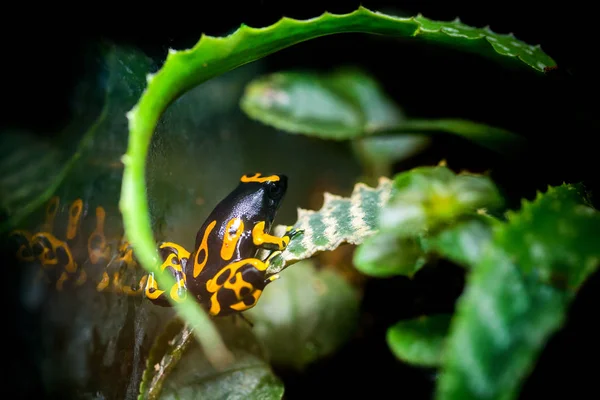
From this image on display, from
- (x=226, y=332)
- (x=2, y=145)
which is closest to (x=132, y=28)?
(x=2, y=145)

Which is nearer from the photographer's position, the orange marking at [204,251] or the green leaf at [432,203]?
the green leaf at [432,203]

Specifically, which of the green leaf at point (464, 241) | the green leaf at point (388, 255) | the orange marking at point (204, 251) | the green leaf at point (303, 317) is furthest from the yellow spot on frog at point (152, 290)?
the green leaf at point (464, 241)

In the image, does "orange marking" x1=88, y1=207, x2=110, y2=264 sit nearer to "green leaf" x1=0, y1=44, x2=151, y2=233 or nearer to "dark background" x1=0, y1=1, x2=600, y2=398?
"green leaf" x1=0, y1=44, x2=151, y2=233

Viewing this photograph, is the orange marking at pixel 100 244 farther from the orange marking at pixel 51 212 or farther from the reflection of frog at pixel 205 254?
the orange marking at pixel 51 212

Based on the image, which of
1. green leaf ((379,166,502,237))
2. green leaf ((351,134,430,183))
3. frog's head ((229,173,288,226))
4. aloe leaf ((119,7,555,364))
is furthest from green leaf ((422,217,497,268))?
green leaf ((351,134,430,183))

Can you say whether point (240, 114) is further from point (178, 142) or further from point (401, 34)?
point (401, 34)
